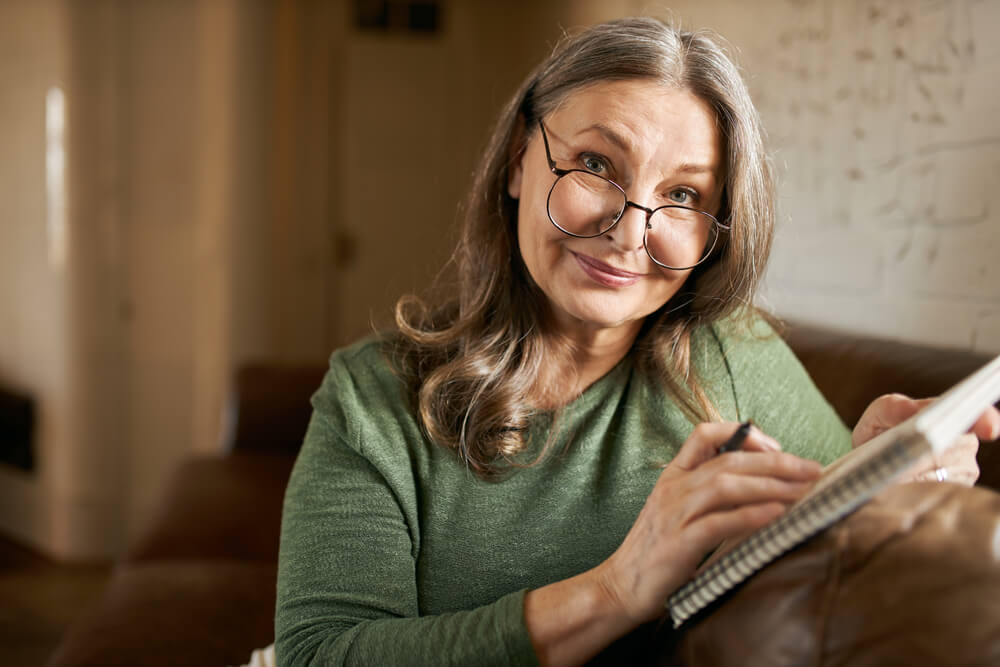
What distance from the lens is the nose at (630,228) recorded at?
947 millimetres

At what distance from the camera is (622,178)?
959 millimetres

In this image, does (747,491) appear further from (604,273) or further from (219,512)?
(219,512)

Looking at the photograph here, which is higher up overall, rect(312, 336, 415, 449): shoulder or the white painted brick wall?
the white painted brick wall

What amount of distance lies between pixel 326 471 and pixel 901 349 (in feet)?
2.78

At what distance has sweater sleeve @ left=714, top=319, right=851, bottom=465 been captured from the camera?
1.10 meters

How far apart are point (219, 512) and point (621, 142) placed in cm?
146

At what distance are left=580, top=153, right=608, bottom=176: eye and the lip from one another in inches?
3.9

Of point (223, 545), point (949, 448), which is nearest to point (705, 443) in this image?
point (949, 448)

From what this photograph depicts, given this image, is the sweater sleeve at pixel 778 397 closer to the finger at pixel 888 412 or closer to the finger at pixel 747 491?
the finger at pixel 888 412

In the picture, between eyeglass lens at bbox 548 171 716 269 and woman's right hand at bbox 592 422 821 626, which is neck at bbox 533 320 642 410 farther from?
woman's right hand at bbox 592 422 821 626

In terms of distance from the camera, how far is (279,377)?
248 centimetres

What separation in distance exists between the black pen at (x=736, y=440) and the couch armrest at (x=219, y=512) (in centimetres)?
135

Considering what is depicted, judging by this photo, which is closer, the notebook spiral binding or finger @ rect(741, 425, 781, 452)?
the notebook spiral binding

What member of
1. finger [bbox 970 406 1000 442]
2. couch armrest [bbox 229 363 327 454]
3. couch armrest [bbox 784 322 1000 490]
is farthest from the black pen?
couch armrest [bbox 229 363 327 454]
